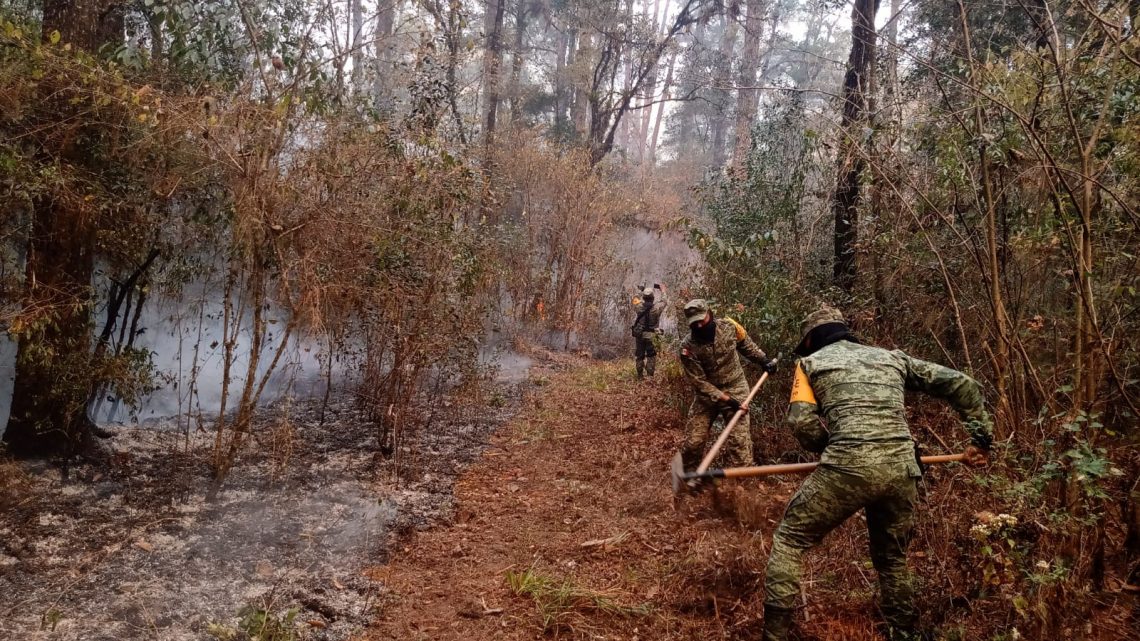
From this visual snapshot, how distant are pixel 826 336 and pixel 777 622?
5.14ft

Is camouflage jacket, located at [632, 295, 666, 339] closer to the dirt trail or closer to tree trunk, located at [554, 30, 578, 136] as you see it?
the dirt trail

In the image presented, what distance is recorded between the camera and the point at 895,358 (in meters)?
3.46

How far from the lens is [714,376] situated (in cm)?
582

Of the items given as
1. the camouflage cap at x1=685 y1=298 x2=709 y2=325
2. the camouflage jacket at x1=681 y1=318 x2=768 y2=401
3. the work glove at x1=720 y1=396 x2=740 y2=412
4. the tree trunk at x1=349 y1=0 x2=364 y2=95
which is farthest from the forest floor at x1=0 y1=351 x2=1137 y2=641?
the tree trunk at x1=349 y1=0 x2=364 y2=95

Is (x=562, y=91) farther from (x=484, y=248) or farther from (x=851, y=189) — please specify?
(x=851, y=189)

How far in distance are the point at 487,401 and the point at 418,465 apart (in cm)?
258

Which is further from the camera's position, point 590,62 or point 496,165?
point 590,62

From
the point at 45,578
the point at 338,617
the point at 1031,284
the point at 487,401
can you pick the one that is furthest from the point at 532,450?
the point at 1031,284

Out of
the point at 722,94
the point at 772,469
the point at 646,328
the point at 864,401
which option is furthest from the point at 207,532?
the point at 722,94

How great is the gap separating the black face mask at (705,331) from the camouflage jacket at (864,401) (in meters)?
2.06

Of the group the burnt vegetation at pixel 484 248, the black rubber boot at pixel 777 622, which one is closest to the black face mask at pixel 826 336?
the burnt vegetation at pixel 484 248

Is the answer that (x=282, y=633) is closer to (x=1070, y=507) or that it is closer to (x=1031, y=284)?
(x=1070, y=507)

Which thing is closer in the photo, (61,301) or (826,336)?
(826,336)

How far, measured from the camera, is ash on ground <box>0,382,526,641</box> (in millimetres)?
4102
